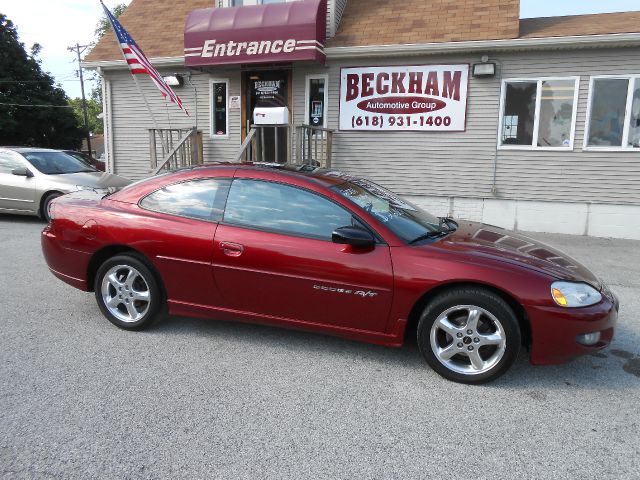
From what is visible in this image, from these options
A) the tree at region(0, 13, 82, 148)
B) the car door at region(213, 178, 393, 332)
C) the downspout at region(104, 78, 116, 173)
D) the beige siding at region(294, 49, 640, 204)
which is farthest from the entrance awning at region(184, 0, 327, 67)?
the tree at region(0, 13, 82, 148)

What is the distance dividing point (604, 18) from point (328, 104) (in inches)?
226

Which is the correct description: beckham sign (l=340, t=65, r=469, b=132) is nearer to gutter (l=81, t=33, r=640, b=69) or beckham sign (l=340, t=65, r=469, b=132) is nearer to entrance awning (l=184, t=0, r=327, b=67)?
gutter (l=81, t=33, r=640, b=69)

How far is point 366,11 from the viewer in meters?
10.5

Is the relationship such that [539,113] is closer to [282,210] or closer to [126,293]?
[282,210]

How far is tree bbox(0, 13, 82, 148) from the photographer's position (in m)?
29.7

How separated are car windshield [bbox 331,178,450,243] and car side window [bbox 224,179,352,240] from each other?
0.21 m

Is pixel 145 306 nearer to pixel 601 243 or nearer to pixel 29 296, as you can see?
pixel 29 296

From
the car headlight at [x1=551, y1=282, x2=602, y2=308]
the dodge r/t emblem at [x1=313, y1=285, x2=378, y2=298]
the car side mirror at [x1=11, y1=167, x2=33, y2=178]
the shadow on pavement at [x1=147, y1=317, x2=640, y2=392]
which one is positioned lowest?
the shadow on pavement at [x1=147, y1=317, x2=640, y2=392]

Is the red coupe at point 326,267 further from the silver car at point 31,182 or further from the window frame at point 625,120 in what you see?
the window frame at point 625,120

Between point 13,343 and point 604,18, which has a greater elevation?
point 604,18

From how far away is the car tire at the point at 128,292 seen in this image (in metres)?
4.08

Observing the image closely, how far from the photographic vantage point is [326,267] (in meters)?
3.50

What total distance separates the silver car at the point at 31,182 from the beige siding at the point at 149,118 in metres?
2.38

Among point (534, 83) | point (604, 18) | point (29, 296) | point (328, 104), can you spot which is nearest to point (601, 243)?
point (534, 83)
